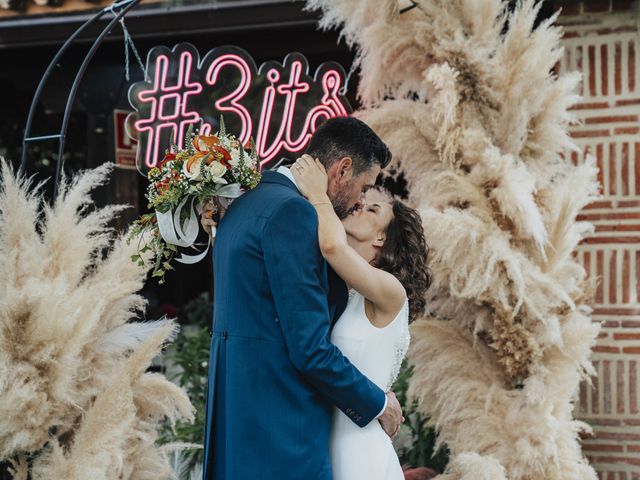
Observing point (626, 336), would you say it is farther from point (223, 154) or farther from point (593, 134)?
point (223, 154)

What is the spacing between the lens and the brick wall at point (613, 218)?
4883mm

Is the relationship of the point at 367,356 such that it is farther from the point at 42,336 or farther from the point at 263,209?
the point at 42,336

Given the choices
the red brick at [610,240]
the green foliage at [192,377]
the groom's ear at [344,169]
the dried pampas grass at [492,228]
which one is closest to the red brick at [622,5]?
the dried pampas grass at [492,228]

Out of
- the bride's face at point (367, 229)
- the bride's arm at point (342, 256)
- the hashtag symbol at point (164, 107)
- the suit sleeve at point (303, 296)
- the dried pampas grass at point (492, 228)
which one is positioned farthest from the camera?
the hashtag symbol at point (164, 107)

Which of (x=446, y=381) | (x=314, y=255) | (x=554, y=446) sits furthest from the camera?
(x=446, y=381)

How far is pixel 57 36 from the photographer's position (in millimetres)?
6410

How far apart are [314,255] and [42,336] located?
3.66 feet

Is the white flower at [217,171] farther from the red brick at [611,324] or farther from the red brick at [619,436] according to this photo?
the red brick at [619,436]

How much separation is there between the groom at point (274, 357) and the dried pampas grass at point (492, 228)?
1.28 metres

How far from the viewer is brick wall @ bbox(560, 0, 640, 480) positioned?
16.0ft

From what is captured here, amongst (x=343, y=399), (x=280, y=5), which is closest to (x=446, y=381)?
(x=343, y=399)

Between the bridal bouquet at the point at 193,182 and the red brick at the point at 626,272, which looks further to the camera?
the red brick at the point at 626,272

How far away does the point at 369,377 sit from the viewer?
3072mm

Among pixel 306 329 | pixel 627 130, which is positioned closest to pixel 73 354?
pixel 306 329
